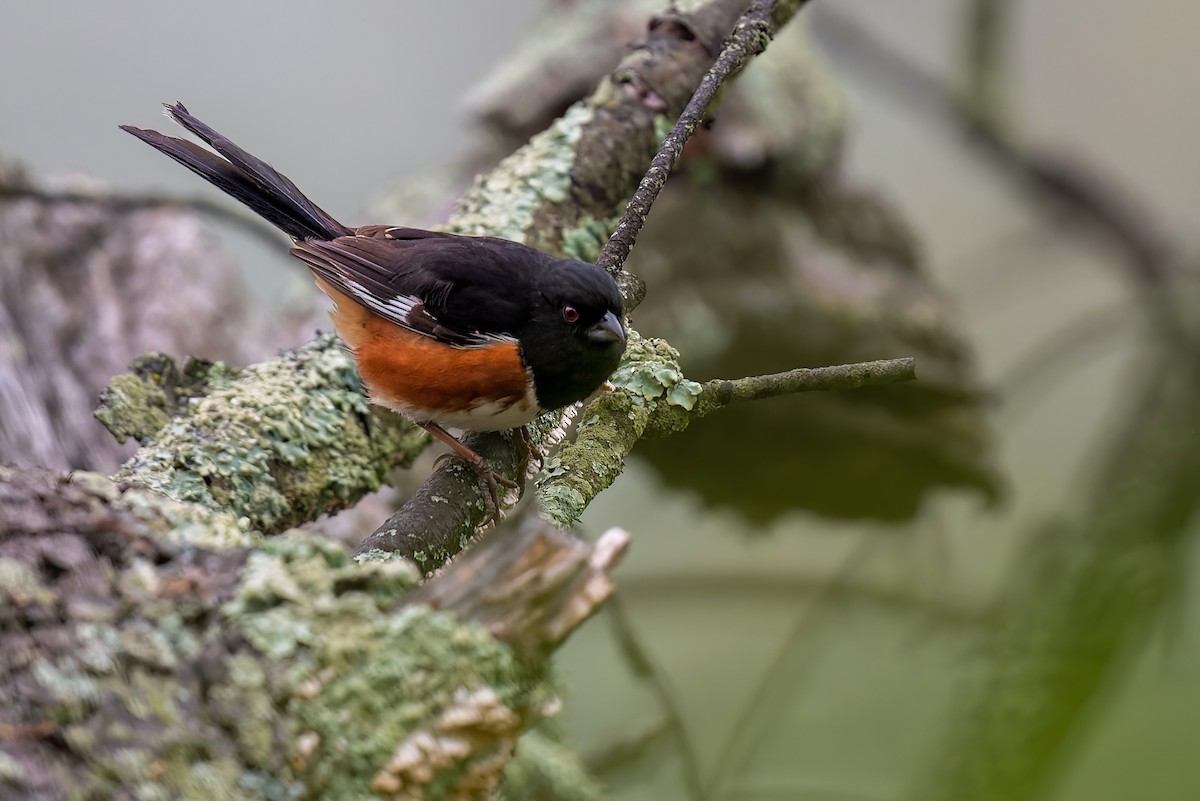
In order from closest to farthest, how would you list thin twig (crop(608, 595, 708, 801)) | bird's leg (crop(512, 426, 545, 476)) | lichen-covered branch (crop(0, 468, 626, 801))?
lichen-covered branch (crop(0, 468, 626, 801))
bird's leg (crop(512, 426, 545, 476))
thin twig (crop(608, 595, 708, 801))

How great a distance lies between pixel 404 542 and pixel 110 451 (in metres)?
1.17

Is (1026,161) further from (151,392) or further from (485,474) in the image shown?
(151,392)

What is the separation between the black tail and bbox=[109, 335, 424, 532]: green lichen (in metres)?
0.22

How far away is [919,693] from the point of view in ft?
8.32

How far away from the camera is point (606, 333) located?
1.40m

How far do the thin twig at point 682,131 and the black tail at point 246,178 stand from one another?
55 centimetres

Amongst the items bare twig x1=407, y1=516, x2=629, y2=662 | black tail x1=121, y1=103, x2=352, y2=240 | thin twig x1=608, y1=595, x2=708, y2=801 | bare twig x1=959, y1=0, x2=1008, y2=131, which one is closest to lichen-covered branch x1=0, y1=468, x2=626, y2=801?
bare twig x1=407, y1=516, x2=629, y2=662

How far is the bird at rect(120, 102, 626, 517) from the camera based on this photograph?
1.41 meters

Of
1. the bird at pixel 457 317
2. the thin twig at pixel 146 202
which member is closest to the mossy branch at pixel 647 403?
the bird at pixel 457 317

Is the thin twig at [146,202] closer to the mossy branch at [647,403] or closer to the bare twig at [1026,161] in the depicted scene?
the mossy branch at [647,403]

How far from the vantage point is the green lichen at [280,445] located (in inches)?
49.4

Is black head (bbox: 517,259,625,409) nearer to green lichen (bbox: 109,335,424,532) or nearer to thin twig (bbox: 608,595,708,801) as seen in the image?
green lichen (bbox: 109,335,424,532)

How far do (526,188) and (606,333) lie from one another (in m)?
0.50

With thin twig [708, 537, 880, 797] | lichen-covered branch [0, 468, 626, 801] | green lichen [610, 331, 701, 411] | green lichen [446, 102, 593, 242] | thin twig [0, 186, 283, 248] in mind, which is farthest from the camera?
thin twig [708, 537, 880, 797]
